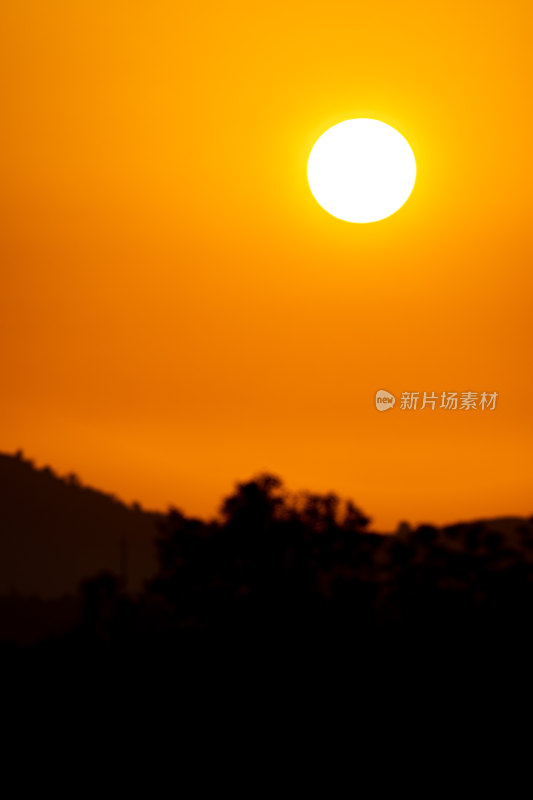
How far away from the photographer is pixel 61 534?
7400 cm

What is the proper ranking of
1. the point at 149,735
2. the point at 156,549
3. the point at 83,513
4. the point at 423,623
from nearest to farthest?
the point at 149,735, the point at 423,623, the point at 156,549, the point at 83,513

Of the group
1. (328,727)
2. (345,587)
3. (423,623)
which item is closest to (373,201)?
(328,727)

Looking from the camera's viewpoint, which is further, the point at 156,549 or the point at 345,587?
the point at 156,549

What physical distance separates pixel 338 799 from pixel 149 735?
4.72 m

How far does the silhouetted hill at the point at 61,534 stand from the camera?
59594 millimetres

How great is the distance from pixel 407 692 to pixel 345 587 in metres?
8.14

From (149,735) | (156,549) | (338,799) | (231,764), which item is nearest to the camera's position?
(338,799)

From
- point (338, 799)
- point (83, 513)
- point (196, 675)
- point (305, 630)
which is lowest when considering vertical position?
point (338, 799)

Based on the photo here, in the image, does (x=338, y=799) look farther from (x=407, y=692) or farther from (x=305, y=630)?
(x=305, y=630)

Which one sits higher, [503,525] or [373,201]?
[373,201]

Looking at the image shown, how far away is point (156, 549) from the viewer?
50875 mm

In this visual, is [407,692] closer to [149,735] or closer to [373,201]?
[149,735]

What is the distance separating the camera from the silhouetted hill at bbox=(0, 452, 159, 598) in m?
59.6


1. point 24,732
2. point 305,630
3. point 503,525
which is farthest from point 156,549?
point 24,732
